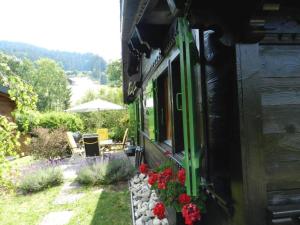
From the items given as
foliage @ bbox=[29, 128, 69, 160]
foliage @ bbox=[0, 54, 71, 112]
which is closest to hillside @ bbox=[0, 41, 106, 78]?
foliage @ bbox=[0, 54, 71, 112]

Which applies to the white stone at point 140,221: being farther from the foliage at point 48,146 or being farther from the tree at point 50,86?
the tree at point 50,86

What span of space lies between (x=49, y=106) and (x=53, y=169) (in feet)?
121

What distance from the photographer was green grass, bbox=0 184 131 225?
441 centimetres

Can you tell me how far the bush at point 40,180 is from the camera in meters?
6.29

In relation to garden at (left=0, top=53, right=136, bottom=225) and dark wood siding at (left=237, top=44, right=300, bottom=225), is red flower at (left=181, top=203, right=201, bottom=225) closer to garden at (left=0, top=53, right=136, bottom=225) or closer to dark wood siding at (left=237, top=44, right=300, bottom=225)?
dark wood siding at (left=237, top=44, right=300, bottom=225)

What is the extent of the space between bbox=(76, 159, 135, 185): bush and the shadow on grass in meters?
0.51

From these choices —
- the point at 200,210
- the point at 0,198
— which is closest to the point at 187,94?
the point at 200,210

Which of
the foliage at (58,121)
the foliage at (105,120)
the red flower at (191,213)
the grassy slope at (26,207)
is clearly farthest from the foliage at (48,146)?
the red flower at (191,213)

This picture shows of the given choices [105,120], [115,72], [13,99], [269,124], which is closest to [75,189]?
[13,99]

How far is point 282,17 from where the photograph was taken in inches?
72.4

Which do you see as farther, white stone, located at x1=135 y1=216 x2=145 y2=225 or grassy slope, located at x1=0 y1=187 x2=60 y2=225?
grassy slope, located at x1=0 y1=187 x2=60 y2=225

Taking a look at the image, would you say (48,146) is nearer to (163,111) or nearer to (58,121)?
(58,121)

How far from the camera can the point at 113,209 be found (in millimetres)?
4758

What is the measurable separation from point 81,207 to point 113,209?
2.08 feet
